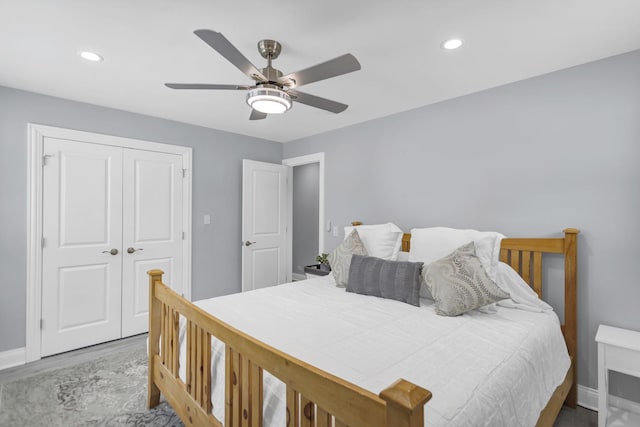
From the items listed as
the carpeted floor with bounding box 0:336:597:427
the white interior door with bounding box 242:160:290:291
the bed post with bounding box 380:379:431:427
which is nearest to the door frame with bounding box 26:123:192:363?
the carpeted floor with bounding box 0:336:597:427

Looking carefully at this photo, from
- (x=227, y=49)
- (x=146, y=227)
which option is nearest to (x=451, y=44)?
(x=227, y=49)

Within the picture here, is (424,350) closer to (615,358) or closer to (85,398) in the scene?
(615,358)

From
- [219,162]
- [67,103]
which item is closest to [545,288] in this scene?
[219,162]

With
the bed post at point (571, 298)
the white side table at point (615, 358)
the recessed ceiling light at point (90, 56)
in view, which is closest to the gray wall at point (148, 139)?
the recessed ceiling light at point (90, 56)

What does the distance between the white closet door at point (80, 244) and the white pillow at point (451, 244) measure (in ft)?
9.85

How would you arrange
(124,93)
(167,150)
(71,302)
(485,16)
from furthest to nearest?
(167,150), (71,302), (124,93), (485,16)

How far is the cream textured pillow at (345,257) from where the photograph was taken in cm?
270

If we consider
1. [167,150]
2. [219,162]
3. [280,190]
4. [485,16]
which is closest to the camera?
[485,16]

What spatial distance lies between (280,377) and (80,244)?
3.01m

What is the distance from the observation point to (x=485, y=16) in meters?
1.68

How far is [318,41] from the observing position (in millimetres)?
1929

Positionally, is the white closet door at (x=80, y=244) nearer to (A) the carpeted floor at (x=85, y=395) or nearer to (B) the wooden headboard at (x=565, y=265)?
(A) the carpeted floor at (x=85, y=395)

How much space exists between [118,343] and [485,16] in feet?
13.4

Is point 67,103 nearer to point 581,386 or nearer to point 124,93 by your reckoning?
point 124,93
